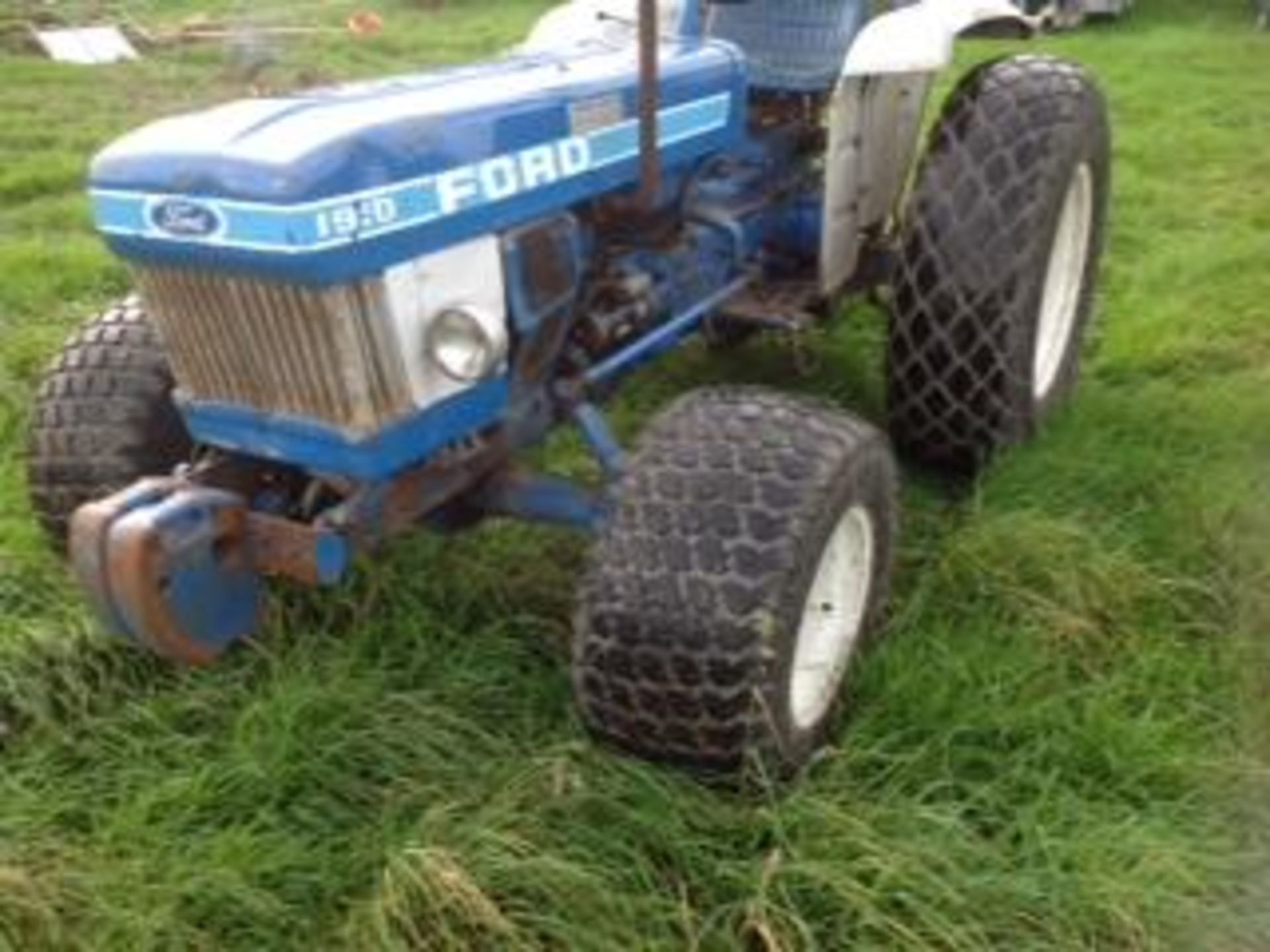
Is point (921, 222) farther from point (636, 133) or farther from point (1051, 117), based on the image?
point (636, 133)

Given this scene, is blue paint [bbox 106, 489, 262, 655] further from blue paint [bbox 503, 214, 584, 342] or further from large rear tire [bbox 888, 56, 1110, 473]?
large rear tire [bbox 888, 56, 1110, 473]

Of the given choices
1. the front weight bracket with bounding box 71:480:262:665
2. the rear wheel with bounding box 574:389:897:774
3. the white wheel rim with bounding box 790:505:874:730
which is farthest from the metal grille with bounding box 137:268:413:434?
the white wheel rim with bounding box 790:505:874:730

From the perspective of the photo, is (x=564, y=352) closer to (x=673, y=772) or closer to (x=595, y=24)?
(x=673, y=772)

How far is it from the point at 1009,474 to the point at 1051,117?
86 centimetres

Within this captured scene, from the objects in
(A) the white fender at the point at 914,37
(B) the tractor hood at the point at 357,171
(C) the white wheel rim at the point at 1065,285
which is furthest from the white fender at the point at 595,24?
(C) the white wheel rim at the point at 1065,285

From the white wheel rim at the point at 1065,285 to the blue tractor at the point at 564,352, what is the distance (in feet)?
1.17

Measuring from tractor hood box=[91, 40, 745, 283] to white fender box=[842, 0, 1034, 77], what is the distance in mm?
716

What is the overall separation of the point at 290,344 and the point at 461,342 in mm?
311

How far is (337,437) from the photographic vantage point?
2969 millimetres

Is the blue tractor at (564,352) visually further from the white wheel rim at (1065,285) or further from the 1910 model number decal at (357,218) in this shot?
the white wheel rim at (1065,285)

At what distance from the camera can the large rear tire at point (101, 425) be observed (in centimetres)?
Answer: 356

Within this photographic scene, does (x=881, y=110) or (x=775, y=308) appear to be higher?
(x=881, y=110)

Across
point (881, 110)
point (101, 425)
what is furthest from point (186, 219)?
point (881, 110)

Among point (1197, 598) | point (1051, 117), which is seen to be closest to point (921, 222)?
point (1051, 117)
